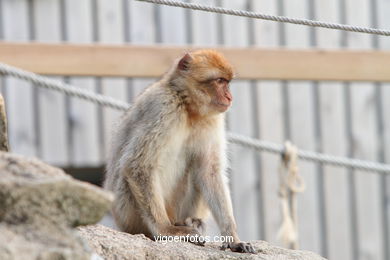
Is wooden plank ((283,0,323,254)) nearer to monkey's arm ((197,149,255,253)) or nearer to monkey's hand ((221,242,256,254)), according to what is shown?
monkey's arm ((197,149,255,253))

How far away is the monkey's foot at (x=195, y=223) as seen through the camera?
4539 mm

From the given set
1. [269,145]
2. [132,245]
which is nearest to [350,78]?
[269,145]

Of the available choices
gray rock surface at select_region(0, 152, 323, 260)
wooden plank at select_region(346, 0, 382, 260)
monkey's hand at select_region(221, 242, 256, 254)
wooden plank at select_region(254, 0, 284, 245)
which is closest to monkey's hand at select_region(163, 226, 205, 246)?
monkey's hand at select_region(221, 242, 256, 254)

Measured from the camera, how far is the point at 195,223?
15.0 feet

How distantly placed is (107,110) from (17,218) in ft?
13.7

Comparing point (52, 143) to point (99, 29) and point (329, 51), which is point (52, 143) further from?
point (329, 51)

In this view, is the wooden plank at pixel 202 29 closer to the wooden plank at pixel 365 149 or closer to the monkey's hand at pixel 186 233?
the wooden plank at pixel 365 149

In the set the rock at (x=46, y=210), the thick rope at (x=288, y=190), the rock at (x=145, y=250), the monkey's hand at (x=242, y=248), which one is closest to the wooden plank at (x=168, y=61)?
the thick rope at (x=288, y=190)

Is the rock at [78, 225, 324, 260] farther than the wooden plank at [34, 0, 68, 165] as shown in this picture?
No

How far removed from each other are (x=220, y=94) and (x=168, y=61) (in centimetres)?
107

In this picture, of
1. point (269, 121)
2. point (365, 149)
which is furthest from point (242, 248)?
point (365, 149)

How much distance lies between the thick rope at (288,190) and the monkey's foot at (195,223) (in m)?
1.34

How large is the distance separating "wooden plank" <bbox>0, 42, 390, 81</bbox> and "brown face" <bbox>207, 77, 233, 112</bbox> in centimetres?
72

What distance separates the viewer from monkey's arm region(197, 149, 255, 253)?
4.60m
